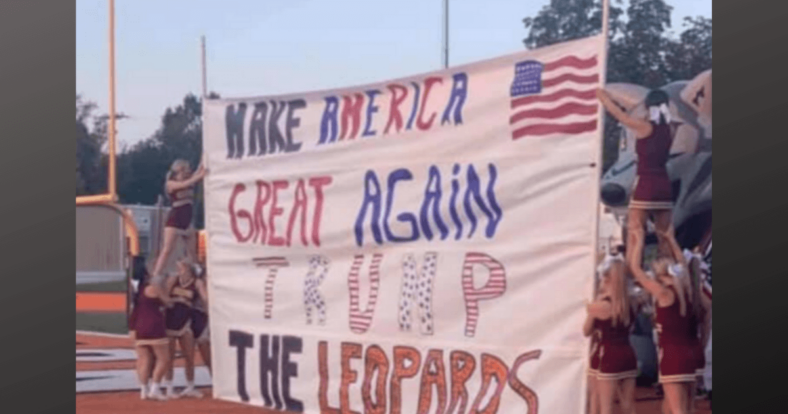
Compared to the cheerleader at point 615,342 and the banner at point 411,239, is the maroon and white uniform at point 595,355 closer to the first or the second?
the cheerleader at point 615,342

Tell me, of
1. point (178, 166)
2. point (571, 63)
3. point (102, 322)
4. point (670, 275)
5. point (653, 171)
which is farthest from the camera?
point (102, 322)

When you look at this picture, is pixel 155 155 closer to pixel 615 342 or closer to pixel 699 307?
pixel 699 307

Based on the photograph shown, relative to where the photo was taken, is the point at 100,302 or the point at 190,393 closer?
the point at 190,393

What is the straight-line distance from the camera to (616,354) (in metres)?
7.95

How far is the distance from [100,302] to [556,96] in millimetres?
25606

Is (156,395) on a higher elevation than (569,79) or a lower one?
lower

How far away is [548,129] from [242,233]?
3.21 meters

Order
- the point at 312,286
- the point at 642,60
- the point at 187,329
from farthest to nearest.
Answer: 1. the point at 642,60
2. the point at 187,329
3. the point at 312,286

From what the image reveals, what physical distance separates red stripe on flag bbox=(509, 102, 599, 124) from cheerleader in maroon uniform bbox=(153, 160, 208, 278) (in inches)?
165

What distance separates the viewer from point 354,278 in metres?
8.20

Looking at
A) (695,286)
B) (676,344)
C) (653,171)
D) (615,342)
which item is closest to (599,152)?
(653,171)

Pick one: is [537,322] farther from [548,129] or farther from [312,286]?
[312,286]

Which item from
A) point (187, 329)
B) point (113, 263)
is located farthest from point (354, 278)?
point (113, 263)

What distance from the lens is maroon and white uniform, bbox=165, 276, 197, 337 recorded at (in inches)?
444
